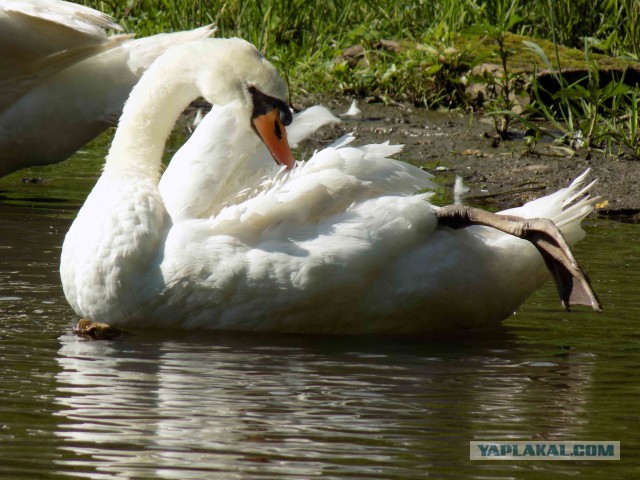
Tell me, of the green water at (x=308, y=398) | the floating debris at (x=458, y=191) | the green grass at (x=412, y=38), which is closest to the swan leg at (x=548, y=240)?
the green water at (x=308, y=398)

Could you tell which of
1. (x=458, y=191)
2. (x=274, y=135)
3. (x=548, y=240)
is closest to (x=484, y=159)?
(x=458, y=191)

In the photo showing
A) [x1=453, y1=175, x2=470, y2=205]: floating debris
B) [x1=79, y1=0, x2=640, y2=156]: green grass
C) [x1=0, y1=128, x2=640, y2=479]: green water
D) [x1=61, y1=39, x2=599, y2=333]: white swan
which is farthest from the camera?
[x1=79, y1=0, x2=640, y2=156]: green grass

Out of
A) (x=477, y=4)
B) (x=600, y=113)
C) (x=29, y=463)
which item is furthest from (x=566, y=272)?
(x=477, y=4)

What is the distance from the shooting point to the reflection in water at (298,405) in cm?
285

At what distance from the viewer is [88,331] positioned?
4.16m

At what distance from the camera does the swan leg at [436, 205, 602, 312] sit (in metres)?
4.20

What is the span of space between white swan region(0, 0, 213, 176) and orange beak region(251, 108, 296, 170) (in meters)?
2.37

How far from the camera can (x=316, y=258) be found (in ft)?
13.4

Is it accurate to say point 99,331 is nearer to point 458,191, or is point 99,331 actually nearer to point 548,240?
point 548,240

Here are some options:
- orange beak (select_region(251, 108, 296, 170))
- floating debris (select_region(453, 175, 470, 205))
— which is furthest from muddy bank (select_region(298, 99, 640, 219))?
orange beak (select_region(251, 108, 296, 170))

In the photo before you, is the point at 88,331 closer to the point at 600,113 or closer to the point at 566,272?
the point at 566,272

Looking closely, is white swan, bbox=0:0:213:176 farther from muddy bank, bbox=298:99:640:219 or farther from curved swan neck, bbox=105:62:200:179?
curved swan neck, bbox=105:62:200:179

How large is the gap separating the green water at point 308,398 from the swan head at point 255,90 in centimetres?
88

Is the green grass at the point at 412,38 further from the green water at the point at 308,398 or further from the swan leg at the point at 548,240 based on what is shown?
the green water at the point at 308,398
